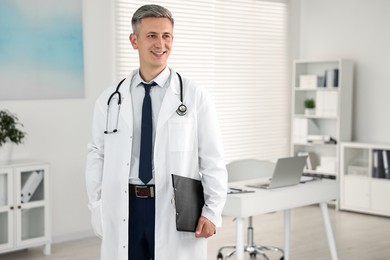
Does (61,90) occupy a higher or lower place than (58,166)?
higher

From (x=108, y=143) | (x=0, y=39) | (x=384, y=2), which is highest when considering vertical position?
(x=384, y=2)

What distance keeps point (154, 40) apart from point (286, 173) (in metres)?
1.97

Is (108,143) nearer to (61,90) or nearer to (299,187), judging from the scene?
(299,187)

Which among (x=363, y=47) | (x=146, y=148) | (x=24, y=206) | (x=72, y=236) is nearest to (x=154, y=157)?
(x=146, y=148)

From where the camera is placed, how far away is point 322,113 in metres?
7.71

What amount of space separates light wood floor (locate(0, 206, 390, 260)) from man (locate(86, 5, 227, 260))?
2731 mm

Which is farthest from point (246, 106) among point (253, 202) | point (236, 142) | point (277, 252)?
point (253, 202)

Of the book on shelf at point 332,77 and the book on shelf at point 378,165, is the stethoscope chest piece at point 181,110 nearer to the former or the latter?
the book on shelf at point 378,165

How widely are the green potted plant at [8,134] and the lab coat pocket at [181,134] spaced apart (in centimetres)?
305

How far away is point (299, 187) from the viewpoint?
4.44 m

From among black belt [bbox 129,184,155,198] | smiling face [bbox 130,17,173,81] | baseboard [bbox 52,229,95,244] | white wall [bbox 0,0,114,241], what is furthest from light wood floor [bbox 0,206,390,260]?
smiling face [bbox 130,17,173,81]

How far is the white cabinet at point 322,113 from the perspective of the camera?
753 cm

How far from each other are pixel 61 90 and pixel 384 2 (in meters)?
3.77

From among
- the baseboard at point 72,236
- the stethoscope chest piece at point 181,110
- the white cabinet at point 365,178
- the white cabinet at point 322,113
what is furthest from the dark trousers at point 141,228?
the white cabinet at point 322,113
